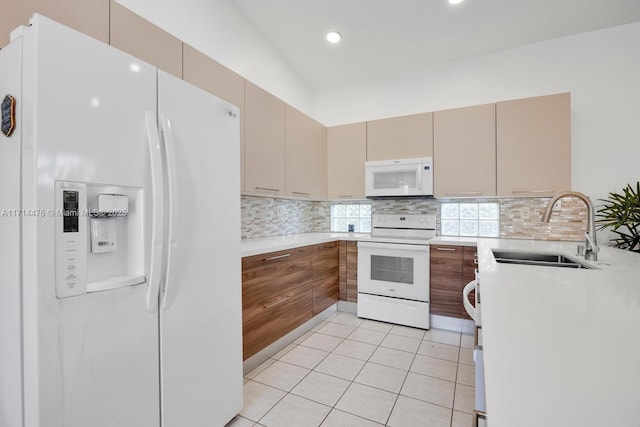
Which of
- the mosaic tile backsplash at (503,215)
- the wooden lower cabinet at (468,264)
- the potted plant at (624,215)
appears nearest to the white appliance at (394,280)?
the wooden lower cabinet at (468,264)

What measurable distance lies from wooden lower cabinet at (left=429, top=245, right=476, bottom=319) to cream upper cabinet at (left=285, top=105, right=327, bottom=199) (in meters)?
1.38

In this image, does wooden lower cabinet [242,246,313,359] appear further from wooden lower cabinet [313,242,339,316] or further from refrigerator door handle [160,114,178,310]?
refrigerator door handle [160,114,178,310]

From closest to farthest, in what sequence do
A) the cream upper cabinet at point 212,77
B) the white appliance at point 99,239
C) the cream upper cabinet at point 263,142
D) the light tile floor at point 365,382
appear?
the white appliance at point 99,239, the light tile floor at point 365,382, the cream upper cabinet at point 212,77, the cream upper cabinet at point 263,142

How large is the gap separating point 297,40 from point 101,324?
292 cm

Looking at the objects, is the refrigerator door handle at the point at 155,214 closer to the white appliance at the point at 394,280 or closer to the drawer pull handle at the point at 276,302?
the drawer pull handle at the point at 276,302

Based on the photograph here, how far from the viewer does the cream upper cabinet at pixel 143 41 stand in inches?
56.4

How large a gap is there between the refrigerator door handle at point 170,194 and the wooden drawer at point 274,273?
74 cm

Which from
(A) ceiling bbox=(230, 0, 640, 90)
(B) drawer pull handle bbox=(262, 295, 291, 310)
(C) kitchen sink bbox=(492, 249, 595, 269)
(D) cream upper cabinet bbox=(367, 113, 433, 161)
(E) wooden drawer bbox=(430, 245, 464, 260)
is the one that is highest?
(A) ceiling bbox=(230, 0, 640, 90)

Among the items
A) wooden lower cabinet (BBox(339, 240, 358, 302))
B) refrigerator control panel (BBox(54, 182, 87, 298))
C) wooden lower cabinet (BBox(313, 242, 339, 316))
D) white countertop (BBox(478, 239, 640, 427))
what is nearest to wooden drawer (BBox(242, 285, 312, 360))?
wooden lower cabinet (BBox(313, 242, 339, 316))

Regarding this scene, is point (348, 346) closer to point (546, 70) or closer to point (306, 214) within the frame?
point (306, 214)

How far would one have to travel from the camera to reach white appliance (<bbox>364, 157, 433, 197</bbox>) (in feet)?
9.82

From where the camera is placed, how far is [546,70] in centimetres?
290

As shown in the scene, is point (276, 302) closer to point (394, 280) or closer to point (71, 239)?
point (394, 280)

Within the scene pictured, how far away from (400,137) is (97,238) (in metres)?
2.86
